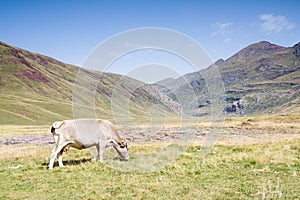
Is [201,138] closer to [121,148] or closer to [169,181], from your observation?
[121,148]

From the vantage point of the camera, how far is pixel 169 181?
495 inches

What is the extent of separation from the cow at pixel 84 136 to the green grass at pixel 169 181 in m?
1.29

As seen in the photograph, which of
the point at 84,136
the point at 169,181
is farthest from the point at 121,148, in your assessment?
the point at 169,181

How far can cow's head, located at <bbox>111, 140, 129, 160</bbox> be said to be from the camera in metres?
18.2

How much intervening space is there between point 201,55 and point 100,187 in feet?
40.5

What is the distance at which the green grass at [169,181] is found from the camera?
34.9 feet

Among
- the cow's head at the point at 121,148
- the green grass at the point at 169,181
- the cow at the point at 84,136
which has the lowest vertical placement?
the green grass at the point at 169,181

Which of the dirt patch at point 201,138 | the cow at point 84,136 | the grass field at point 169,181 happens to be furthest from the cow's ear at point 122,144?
the dirt patch at point 201,138

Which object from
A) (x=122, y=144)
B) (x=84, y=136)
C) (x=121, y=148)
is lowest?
(x=121, y=148)

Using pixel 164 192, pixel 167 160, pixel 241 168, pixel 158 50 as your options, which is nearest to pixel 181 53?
pixel 158 50

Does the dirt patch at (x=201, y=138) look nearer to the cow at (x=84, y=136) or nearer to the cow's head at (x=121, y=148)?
the cow's head at (x=121, y=148)

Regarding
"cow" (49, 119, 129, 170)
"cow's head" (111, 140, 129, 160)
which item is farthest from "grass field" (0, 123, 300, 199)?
"cow's head" (111, 140, 129, 160)

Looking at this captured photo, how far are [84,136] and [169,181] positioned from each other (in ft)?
22.6

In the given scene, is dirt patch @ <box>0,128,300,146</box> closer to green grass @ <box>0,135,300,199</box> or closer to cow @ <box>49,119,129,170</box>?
cow @ <box>49,119,129,170</box>
